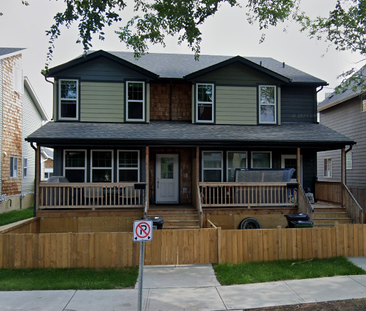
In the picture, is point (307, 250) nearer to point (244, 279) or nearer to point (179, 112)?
point (244, 279)

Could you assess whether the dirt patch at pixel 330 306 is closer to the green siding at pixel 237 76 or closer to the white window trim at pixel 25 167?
the green siding at pixel 237 76

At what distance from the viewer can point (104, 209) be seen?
1278 centimetres

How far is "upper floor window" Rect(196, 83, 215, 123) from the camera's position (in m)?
14.9

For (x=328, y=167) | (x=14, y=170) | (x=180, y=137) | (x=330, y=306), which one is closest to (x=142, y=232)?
(x=330, y=306)

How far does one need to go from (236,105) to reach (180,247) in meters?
7.91

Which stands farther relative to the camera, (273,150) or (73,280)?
(273,150)

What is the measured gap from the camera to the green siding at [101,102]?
14383mm

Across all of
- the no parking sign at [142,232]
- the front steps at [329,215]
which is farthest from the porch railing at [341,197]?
the no parking sign at [142,232]

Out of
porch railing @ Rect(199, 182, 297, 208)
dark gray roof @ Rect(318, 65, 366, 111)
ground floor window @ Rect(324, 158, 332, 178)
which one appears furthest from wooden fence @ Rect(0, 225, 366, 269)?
ground floor window @ Rect(324, 158, 332, 178)

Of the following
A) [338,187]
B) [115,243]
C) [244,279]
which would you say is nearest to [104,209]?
[115,243]

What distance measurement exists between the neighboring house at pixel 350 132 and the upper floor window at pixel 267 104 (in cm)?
374

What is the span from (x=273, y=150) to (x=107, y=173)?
696 cm

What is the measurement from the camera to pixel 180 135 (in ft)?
43.2

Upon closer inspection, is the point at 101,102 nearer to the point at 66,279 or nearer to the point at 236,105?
the point at 236,105
